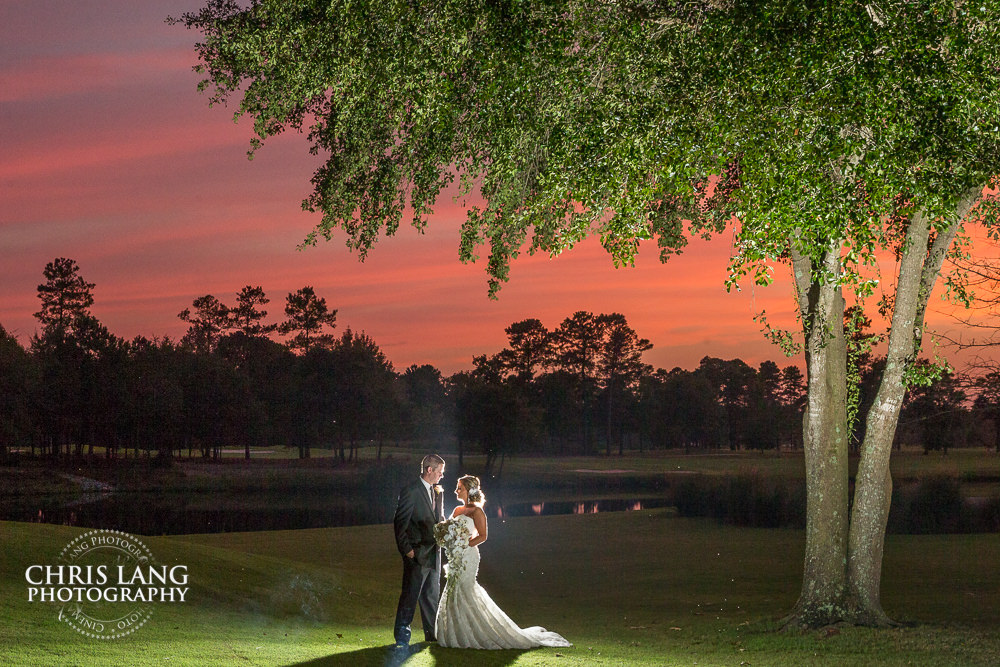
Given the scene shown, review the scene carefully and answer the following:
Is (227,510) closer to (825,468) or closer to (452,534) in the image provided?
(452,534)

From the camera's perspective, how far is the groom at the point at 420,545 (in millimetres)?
10688

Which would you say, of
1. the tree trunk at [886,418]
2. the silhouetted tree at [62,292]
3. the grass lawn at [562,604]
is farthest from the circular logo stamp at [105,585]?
the silhouetted tree at [62,292]

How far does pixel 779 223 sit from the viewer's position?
8516mm

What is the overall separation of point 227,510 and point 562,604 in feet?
115

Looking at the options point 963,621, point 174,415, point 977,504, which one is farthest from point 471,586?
point 174,415

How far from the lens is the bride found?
35.7 feet

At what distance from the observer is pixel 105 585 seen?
1398 centimetres

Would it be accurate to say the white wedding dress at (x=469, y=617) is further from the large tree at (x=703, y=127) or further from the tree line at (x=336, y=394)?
the tree line at (x=336, y=394)

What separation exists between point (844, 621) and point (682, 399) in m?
123

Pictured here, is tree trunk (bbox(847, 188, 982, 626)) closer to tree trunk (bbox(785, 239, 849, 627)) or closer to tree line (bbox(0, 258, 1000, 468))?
tree trunk (bbox(785, 239, 849, 627))

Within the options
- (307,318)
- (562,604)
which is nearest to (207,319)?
(307,318)

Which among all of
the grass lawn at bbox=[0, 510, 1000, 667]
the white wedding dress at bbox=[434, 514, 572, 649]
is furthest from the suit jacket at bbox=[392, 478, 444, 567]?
the grass lawn at bbox=[0, 510, 1000, 667]

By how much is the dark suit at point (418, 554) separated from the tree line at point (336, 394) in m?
36.1

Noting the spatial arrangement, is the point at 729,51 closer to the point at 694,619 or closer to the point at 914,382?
the point at 914,382
